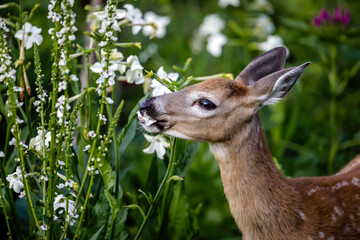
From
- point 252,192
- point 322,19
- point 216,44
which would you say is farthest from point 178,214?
point 216,44

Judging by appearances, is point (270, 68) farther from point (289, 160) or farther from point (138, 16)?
point (289, 160)

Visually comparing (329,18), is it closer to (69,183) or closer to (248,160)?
(248,160)

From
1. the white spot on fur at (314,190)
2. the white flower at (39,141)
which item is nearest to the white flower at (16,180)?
the white flower at (39,141)

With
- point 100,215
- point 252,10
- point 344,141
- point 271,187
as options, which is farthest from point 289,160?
point 100,215

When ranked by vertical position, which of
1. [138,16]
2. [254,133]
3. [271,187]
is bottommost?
[271,187]

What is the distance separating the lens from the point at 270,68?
3.03 meters

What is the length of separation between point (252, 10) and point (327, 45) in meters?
1.02

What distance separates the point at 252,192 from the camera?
2676mm

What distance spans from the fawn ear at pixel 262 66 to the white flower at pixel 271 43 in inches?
82.1

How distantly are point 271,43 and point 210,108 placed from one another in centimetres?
278

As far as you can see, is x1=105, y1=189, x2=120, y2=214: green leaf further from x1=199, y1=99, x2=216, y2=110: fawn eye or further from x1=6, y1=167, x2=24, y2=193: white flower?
x1=199, y1=99, x2=216, y2=110: fawn eye

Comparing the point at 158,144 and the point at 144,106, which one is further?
the point at 158,144

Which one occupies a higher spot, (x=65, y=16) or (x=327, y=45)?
(x=65, y=16)

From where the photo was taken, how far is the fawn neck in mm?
2664
